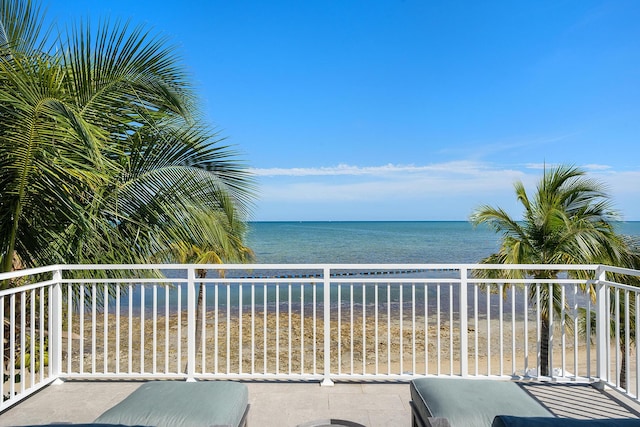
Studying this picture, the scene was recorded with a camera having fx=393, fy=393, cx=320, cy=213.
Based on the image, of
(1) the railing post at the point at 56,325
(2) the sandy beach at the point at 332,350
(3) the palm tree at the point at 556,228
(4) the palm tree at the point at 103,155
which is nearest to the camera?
(4) the palm tree at the point at 103,155

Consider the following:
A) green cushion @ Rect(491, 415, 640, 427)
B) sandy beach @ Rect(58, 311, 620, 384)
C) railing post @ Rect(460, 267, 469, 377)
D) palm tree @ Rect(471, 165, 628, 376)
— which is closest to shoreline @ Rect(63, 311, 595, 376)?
sandy beach @ Rect(58, 311, 620, 384)

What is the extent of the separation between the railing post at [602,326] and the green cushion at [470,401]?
1.62 metres

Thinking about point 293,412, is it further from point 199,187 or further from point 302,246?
point 302,246

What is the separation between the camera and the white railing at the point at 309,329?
128 inches

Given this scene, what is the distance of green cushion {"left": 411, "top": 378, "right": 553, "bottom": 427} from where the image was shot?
1749mm

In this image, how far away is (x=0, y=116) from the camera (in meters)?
3.00

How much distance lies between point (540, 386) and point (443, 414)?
2.01 meters

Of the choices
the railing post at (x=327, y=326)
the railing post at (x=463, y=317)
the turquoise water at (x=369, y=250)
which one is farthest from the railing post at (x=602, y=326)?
the turquoise water at (x=369, y=250)

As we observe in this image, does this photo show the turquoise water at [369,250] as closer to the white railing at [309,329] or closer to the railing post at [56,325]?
the white railing at [309,329]

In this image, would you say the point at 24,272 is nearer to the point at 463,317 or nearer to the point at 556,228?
the point at 463,317

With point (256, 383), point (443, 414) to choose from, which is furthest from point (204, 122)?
point (443, 414)

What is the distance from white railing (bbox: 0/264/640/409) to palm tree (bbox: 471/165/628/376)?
235 mm

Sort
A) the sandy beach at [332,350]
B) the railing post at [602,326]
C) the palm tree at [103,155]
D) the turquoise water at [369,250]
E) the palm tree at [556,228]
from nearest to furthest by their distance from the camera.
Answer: the palm tree at [103,155]
the railing post at [602,326]
the palm tree at [556,228]
the sandy beach at [332,350]
the turquoise water at [369,250]

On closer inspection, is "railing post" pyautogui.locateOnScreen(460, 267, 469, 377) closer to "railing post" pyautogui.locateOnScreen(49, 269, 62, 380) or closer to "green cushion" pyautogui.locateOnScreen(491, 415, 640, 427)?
"green cushion" pyautogui.locateOnScreen(491, 415, 640, 427)
